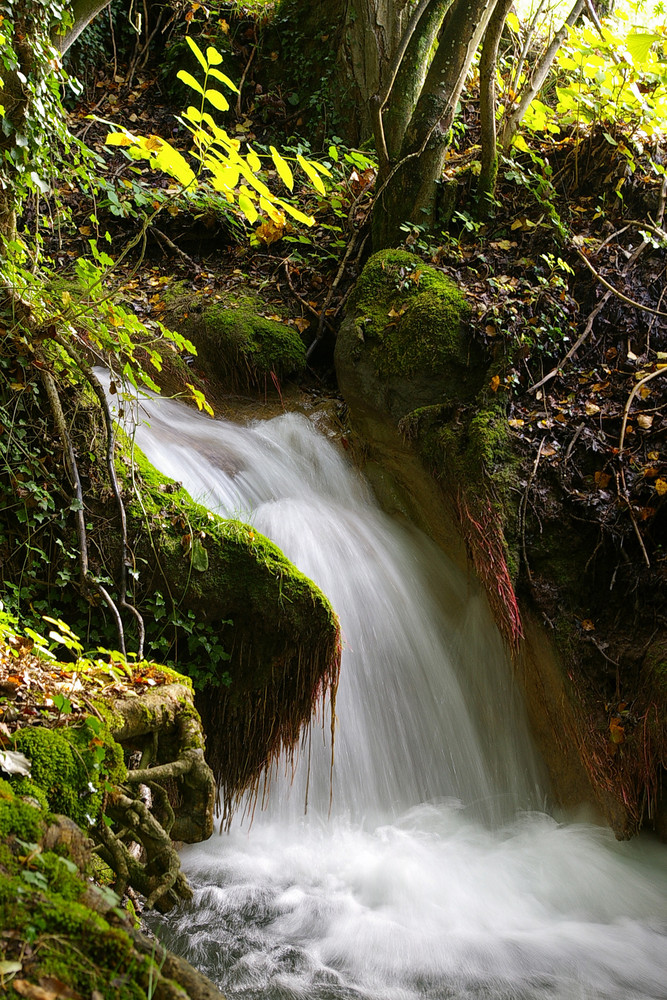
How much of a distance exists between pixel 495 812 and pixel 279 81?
916 cm

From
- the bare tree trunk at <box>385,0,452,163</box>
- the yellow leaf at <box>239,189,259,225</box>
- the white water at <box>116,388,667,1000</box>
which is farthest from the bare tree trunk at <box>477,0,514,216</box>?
the yellow leaf at <box>239,189,259,225</box>

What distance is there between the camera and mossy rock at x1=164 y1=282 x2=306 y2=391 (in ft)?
20.4

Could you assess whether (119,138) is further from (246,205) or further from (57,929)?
(57,929)

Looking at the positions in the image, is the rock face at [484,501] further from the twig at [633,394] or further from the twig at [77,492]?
the twig at [77,492]

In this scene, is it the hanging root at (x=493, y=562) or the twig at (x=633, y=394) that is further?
the twig at (x=633, y=394)

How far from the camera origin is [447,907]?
3377 mm

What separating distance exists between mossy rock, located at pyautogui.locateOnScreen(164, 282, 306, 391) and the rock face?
727 millimetres

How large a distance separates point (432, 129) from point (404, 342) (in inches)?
86.7

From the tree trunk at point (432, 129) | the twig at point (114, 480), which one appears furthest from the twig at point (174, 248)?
the twig at point (114, 480)

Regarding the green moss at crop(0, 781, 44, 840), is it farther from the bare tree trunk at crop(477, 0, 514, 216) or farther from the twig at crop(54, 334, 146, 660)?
the bare tree trunk at crop(477, 0, 514, 216)

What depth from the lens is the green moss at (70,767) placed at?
71.7 inches

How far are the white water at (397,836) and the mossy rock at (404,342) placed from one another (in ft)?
2.16

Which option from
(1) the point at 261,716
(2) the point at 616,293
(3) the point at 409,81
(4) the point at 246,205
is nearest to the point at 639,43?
(4) the point at 246,205

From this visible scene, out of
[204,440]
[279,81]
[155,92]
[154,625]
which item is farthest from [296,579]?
[155,92]
